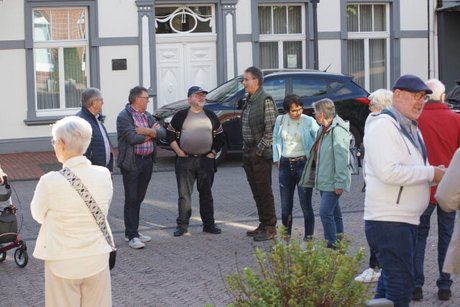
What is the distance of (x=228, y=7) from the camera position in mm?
21641

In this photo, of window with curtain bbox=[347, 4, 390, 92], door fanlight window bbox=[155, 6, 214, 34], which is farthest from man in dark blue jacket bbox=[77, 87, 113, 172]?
window with curtain bbox=[347, 4, 390, 92]

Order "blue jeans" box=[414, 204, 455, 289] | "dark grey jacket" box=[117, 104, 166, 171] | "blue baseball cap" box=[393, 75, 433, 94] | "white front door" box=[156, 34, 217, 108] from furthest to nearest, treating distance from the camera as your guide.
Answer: "white front door" box=[156, 34, 217, 108], "dark grey jacket" box=[117, 104, 166, 171], "blue jeans" box=[414, 204, 455, 289], "blue baseball cap" box=[393, 75, 433, 94]

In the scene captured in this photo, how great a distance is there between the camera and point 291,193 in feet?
35.4

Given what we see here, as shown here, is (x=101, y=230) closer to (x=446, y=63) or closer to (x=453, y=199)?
(x=453, y=199)

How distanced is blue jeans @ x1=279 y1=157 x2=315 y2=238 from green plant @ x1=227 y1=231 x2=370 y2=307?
4.90 m

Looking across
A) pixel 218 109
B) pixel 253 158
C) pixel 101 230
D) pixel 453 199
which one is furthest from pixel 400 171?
pixel 218 109

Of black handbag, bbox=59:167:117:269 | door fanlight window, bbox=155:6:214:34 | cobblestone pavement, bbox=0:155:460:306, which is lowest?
cobblestone pavement, bbox=0:155:460:306

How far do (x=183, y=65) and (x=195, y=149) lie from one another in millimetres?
10771

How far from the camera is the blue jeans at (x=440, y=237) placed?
7.84 metres

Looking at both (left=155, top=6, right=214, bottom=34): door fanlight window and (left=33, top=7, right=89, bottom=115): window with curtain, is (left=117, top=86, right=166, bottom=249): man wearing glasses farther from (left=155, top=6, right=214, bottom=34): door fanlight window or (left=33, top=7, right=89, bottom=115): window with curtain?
(left=155, top=6, right=214, bottom=34): door fanlight window

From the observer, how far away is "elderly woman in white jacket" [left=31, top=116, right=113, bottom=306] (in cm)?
588

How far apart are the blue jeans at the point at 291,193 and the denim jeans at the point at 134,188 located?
1.56 metres

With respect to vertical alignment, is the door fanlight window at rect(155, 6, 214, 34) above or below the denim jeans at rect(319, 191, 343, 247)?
above

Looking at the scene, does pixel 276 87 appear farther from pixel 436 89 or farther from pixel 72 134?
pixel 72 134
